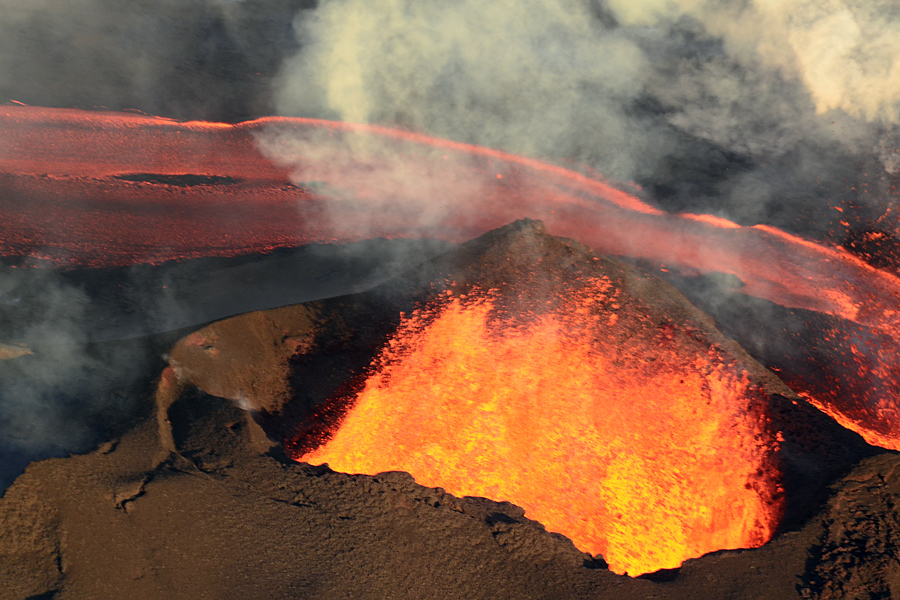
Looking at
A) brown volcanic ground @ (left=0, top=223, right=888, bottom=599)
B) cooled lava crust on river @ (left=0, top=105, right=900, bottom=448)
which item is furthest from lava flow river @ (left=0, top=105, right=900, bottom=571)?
brown volcanic ground @ (left=0, top=223, right=888, bottom=599)

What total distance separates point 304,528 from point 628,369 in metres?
2.19

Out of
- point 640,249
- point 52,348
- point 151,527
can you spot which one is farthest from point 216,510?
point 640,249

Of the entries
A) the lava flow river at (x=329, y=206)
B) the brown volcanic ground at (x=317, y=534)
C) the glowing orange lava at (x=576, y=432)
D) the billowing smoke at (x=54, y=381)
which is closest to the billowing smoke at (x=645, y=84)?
the lava flow river at (x=329, y=206)

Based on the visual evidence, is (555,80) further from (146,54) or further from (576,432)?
(146,54)

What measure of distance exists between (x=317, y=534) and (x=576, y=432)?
166cm

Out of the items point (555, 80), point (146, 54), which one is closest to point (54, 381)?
point (146, 54)

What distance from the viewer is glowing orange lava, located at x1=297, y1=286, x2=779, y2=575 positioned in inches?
129

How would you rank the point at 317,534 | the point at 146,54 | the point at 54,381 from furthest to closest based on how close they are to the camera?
the point at 146,54, the point at 54,381, the point at 317,534

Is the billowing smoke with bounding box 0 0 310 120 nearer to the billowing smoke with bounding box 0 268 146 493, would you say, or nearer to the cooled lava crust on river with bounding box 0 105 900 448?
the cooled lava crust on river with bounding box 0 105 900 448

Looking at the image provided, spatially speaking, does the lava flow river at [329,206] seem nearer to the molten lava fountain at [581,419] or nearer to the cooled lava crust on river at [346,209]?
the cooled lava crust on river at [346,209]

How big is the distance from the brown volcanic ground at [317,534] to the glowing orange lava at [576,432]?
304 mm

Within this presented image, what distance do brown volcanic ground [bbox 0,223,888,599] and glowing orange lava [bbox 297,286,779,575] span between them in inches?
12.0

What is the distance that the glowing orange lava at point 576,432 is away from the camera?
3.28 meters

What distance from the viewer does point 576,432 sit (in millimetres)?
3492
